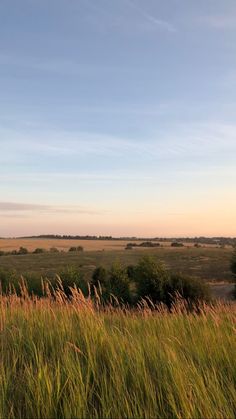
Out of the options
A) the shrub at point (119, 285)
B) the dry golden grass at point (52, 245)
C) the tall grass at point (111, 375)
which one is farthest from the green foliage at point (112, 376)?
the dry golden grass at point (52, 245)

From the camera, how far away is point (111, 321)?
7.14 m

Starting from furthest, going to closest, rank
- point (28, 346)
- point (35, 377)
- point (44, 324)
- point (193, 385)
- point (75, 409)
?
point (44, 324) < point (28, 346) < point (35, 377) < point (193, 385) < point (75, 409)

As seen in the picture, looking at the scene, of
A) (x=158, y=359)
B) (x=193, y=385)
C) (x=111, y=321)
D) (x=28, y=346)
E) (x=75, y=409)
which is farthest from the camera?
(x=111, y=321)

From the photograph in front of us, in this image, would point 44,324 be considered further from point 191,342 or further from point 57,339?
point 191,342

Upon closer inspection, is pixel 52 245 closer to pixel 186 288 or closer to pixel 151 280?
pixel 151 280

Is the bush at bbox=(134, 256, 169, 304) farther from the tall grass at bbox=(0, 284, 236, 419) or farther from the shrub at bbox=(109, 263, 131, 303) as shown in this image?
the tall grass at bbox=(0, 284, 236, 419)

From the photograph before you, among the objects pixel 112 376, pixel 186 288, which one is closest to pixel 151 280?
pixel 186 288

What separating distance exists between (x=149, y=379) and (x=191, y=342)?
4.56 feet

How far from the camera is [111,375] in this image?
3844 mm

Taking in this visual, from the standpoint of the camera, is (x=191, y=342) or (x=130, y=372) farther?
(x=191, y=342)

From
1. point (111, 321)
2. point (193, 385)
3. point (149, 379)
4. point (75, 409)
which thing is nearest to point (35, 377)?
point (75, 409)

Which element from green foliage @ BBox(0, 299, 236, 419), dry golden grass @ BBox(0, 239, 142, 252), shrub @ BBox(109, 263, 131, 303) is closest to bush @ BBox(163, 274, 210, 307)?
shrub @ BBox(109, 263, 131, 303)

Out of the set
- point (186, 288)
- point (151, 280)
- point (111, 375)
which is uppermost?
point (111, 375)

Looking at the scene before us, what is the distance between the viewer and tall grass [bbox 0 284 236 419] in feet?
10.9
